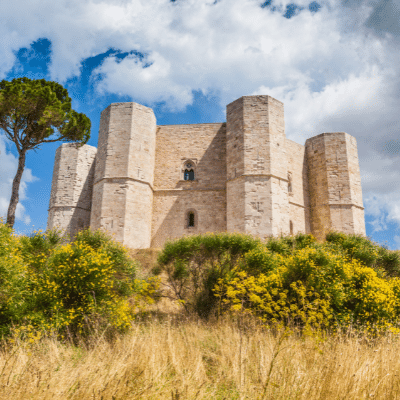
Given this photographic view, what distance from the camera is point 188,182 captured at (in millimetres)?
16641

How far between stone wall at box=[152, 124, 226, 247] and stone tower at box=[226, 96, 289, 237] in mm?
1220

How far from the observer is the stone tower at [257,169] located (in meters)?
14.0

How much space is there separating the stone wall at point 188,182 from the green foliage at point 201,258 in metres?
6.86

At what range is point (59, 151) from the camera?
18.7 meters

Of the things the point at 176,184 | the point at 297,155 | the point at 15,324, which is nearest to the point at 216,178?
the point at 176,184

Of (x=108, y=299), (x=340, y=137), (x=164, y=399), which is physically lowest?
(x=164, y=399)

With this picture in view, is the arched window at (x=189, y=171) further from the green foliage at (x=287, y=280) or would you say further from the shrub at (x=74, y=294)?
the shrub at (x=74, y=294)

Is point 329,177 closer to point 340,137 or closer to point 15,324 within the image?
point 340,137

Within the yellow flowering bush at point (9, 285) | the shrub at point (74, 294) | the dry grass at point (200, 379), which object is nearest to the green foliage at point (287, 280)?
the dry grass at point (200, 379)

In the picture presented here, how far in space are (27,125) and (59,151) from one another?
7137mm

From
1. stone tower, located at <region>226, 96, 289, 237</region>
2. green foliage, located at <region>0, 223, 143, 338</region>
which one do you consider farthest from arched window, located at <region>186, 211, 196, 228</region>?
green foliage, located at <region>0, 223, 143, 338</region>

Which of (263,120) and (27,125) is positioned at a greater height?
(263,120)

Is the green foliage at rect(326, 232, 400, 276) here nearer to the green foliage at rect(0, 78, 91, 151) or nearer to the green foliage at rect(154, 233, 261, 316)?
the green foliage at rect(154, 233, 261, 316)

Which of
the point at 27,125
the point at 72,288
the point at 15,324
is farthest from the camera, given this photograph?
the point at 27,125
